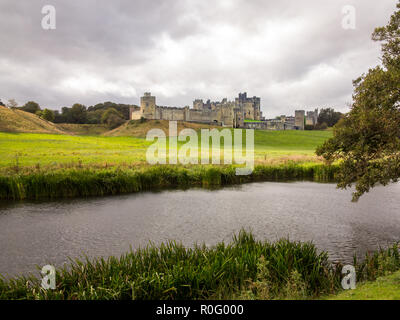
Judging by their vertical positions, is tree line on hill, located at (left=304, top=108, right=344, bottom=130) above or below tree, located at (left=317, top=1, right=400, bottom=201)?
above

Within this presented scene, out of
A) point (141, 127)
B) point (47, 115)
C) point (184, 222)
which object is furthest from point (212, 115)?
point (184, 222)

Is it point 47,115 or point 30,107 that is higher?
point 30,107

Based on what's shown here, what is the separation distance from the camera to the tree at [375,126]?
8531 mm

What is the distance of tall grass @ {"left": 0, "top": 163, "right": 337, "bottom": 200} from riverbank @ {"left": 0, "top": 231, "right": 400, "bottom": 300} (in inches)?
484

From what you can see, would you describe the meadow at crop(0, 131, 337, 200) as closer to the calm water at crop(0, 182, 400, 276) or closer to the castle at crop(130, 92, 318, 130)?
the calm water at crop(0, 182, 400, 276)

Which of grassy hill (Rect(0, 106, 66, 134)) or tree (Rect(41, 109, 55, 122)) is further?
tree (Rect(41, 109, 55, 122))

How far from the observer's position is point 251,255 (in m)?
7.18

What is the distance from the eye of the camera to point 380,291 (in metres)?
5.20

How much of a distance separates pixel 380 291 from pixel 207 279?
3.26 meters

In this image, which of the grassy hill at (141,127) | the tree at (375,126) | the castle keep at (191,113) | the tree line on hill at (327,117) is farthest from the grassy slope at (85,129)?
the tree at (375,126)

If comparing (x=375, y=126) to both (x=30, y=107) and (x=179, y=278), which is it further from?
(x=30, y=107)

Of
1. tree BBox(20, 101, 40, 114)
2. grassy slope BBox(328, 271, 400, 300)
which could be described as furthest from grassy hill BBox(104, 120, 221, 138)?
grassy slope BBox(328, 271, 400, 300)

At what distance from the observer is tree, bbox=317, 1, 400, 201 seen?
853cm
